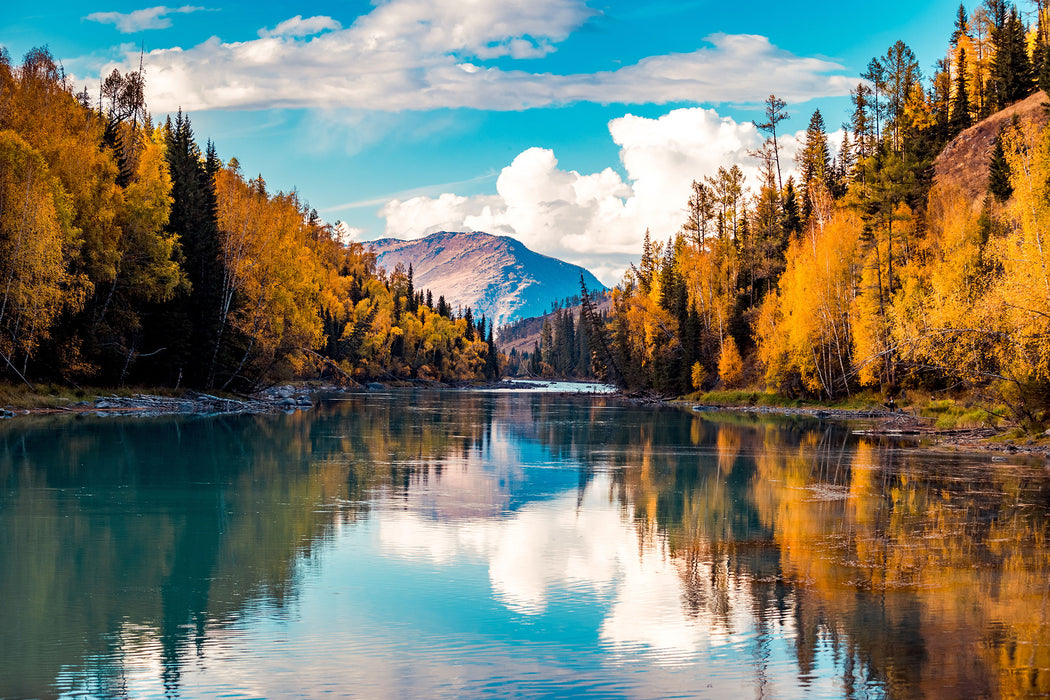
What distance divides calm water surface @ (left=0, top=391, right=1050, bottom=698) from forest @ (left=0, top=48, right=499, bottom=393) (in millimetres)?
17542

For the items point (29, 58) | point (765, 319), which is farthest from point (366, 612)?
point (765, 319)

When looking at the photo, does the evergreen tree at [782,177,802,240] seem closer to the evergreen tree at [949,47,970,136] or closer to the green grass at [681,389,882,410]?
the evergreen tree at [949,47,970,136]

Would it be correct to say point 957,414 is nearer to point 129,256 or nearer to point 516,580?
point 516,580

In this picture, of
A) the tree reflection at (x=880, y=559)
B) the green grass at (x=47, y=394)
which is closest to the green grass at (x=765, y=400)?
the tree reflection at (x=880, y=559)

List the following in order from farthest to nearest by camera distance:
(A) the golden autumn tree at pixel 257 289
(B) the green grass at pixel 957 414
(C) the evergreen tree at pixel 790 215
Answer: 1. (C) the evergreen tree at pixel 790 215
2. (A) the golden autumn tree at pixel 257 289
3. (B) the green grass at pixel 957 414

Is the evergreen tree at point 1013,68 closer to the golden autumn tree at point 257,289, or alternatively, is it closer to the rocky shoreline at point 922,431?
the rocky shoreline at point 922,431

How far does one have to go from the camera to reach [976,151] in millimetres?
68938

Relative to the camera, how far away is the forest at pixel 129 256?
41.8m

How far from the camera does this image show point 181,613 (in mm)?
11523

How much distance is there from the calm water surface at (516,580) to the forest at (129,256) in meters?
17.5

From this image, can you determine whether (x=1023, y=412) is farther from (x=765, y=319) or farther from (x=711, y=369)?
(x=711, y=369)

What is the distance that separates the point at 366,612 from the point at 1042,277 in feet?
91.4

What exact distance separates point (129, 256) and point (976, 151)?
6432 centimetres

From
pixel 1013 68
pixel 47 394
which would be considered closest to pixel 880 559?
pixel 47 394
